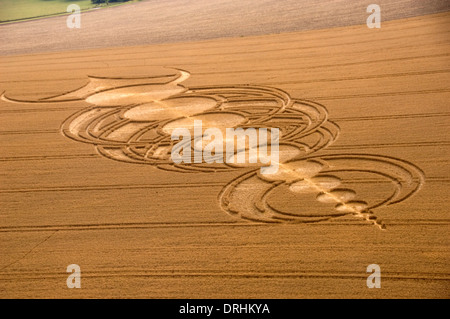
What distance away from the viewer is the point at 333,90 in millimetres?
14695

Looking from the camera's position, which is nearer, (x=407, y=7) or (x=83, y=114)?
(x=83, y=114)

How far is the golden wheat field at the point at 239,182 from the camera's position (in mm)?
7922

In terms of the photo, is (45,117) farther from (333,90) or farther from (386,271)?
(386,271)

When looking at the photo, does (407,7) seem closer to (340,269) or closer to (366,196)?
(366,196)

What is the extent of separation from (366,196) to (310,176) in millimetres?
1183

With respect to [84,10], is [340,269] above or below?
below

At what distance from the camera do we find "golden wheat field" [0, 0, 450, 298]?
7.92 meters

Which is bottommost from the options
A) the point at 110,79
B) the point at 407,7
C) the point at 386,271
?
the point at 386,271

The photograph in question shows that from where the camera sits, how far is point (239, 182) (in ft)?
34.4

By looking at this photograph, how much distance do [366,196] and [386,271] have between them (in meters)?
2.09

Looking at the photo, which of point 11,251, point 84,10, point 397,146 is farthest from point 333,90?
point 84,10

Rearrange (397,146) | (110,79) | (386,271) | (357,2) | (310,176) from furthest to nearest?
(357,2), (110,79), (397,146), (310,176), (386,271)

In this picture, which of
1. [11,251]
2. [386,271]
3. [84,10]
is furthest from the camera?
[84,10]

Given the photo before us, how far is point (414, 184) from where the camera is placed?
9.71 metres
